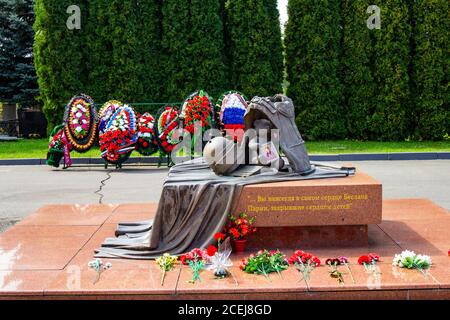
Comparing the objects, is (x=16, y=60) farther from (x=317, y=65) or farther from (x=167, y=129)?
(x=167, y=129)

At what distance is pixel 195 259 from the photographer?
549cm

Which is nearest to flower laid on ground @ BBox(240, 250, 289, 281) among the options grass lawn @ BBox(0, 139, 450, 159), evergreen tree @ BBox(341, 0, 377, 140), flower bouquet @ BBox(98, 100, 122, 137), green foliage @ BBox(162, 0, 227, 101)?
flower bouquet @ BBox(98, 100, 122, 137)

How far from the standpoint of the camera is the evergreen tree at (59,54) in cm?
1923

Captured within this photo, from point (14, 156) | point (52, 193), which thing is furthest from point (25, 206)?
point (14, 156)

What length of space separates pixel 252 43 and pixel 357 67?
3.30m

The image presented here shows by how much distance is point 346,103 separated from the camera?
1964 centimetres

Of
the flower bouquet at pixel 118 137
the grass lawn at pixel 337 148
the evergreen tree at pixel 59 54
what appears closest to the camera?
the flower bouquet at pixel 118 137

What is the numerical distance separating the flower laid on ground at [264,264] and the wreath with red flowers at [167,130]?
8929mm

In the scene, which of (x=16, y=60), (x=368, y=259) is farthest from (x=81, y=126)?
(x=16, y=60)

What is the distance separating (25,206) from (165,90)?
10.6 m

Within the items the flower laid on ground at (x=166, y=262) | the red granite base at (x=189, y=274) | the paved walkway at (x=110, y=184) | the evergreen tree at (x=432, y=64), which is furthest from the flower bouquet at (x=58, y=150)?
the evergreen tree at (x=432, y=64)

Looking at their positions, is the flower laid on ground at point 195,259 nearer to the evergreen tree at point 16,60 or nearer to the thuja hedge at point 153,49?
the thuja hedge at point 153,49

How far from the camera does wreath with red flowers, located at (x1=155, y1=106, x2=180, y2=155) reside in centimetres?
1417
